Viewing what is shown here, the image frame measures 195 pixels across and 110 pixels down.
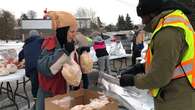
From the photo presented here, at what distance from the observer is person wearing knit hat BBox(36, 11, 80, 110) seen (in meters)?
3.21

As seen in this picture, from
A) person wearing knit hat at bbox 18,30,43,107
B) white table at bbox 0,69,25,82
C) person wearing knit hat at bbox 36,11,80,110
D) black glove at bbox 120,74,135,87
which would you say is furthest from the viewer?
person wearing knit hat at bbox 18,30,43,107

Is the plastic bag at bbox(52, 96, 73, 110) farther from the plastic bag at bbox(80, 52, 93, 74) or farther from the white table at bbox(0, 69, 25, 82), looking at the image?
the white table at bbox(0, 69, 25, 82)

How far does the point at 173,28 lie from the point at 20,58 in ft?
17.7

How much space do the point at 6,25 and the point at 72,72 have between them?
47812 millimetres

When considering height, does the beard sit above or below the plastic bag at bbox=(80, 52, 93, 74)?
above

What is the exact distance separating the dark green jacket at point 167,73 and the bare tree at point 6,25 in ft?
156

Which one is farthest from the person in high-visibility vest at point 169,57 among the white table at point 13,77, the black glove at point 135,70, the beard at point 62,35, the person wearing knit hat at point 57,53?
the white table at point 13,77

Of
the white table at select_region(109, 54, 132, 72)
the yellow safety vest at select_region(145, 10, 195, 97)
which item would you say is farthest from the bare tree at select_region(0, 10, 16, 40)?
the yellow safety vest at select_region(145, 10, 195, 97)

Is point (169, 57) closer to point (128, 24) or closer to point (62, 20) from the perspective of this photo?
point (62, 20)

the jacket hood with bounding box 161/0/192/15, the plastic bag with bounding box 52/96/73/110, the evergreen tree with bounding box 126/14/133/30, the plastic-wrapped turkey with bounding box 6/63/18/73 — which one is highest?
the jacket hood with bounding box 161/0/192/15

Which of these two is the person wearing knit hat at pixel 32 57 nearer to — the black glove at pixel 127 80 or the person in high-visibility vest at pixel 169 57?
the black glove at pixel 127 80

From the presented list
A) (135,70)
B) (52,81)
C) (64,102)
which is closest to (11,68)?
(52,81)

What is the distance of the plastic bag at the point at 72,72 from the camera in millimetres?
3227

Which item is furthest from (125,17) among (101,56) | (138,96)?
(138,96)
